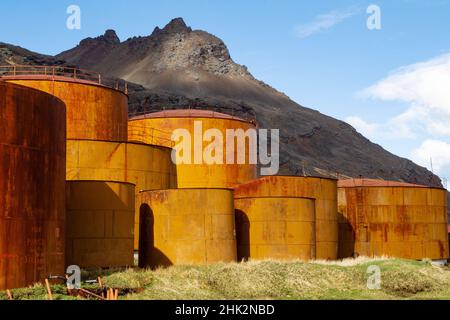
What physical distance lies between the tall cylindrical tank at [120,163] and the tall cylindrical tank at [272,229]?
459cm

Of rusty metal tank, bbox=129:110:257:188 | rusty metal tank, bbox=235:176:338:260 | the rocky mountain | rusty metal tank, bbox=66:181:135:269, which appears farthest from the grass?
the rocky mountain

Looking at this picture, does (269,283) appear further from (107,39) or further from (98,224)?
(107,39)

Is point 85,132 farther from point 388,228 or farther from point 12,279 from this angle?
point 388,228

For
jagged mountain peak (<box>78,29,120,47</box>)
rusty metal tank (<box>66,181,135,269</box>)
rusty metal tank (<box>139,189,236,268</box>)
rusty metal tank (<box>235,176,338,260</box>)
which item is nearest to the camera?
rusty metal tank (<box>66,181,135,269</box>)

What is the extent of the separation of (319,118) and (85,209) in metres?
109

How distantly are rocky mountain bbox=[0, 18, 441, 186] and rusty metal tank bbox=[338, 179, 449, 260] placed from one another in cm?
4413

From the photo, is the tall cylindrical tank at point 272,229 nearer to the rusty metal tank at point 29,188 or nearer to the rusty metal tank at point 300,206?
the rusty metal tank at point 300,206

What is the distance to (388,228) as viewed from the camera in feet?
140

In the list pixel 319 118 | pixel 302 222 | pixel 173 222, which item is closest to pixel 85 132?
pixel 173 222

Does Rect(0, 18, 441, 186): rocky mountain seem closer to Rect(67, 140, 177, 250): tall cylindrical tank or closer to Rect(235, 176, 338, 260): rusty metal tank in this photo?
Rect(235, 176, 338, 260): rusty metal tank

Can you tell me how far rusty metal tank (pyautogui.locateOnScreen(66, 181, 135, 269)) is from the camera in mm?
27000

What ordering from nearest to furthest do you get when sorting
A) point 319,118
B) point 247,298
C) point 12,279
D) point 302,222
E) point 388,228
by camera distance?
point 12,279, point 247,298, point 302,222, point 388,228, point 319,118

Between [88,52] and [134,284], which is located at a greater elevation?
[88,52]

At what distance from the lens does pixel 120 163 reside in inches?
1286
